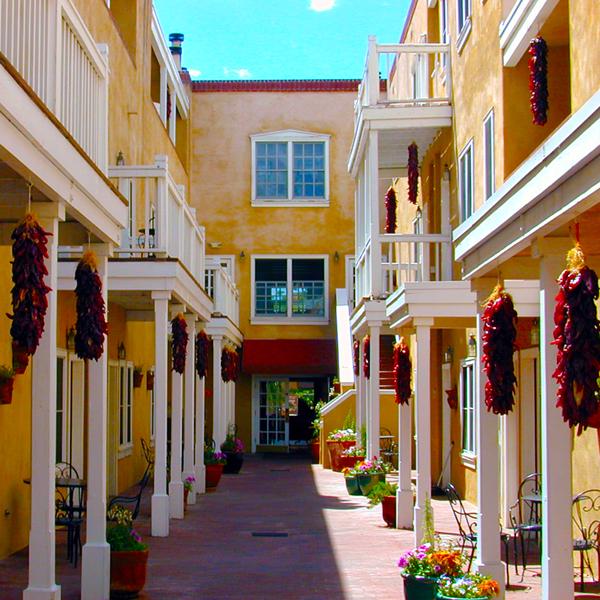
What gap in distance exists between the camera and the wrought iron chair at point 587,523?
928cm

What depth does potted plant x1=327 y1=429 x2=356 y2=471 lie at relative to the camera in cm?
2242

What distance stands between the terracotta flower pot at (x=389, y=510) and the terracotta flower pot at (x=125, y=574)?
555 centimetres

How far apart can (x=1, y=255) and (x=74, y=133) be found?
306cm

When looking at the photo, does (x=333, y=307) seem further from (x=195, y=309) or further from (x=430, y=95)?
(x=195, y=309)

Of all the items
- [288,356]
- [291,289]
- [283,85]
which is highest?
[283,85]

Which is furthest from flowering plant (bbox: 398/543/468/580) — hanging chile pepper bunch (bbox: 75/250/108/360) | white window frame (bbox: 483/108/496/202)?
white window frame (bbox: 483/108/496/202)

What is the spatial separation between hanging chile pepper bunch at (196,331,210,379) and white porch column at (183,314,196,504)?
2.34ft

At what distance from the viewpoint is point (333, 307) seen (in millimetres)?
29875

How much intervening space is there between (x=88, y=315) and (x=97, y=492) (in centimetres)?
179

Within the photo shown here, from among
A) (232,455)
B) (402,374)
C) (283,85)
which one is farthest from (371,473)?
(283,85)

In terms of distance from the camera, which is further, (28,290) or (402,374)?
(402,374)

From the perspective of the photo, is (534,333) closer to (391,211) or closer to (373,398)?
(373,398)

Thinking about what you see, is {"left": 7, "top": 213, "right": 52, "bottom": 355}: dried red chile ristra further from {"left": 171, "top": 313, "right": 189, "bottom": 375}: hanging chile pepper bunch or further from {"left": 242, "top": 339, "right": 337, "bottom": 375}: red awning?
{"left": 242, "top": 339, "right": 337, "bottom": 375}: red awning

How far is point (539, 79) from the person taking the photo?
11.7m
